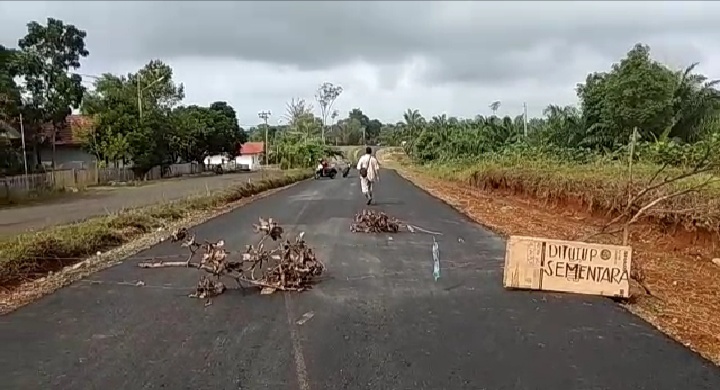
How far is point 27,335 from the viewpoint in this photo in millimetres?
6316

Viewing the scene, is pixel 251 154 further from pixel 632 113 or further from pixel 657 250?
pixel 657 250

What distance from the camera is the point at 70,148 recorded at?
53.0 meters

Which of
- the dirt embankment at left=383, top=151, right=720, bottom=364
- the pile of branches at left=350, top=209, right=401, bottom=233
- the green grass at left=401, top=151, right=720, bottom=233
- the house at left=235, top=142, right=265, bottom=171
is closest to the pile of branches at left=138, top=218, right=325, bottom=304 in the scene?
the dirt embankment at left=383, top=151, right=720, bottom=364

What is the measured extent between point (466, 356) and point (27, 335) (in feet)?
12.7

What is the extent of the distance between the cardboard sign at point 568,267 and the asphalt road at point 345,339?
23cm

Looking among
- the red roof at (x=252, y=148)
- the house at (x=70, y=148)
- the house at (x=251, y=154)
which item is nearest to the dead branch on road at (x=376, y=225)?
the house at (x=70, y=148)

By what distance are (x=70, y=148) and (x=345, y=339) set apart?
51.9m

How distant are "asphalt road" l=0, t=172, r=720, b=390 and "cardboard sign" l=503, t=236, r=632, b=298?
0.23 metres

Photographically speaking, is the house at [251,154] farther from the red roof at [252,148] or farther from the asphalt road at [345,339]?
the asphalt road at [345,339]

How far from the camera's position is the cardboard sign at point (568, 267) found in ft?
25.8

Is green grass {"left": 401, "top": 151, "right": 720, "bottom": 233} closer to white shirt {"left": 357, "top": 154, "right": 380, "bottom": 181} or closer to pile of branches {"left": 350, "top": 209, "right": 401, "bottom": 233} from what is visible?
pile of branches {"left": 350, "top": 209, "right": 401, "bottom": 233}

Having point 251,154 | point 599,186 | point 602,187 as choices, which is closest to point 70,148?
point 599,186

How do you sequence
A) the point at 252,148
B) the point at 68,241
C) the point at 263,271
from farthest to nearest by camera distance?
the point at 252,148, the point at 68,241, the point at 263,271

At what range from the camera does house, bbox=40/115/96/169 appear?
50375 millimetres
